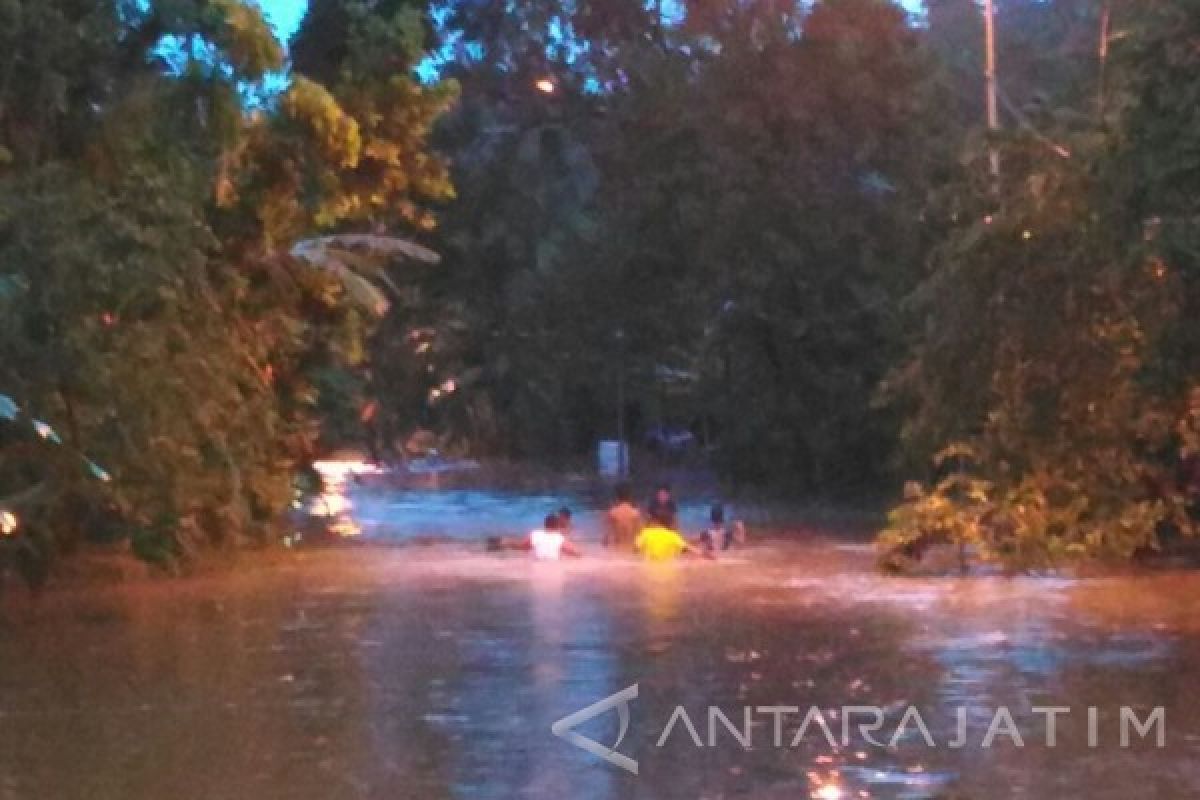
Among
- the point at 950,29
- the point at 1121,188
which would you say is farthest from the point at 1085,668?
the point at 950,29

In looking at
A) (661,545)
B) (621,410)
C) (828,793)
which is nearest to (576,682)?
(828,793)

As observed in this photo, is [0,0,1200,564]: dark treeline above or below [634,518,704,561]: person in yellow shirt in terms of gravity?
above

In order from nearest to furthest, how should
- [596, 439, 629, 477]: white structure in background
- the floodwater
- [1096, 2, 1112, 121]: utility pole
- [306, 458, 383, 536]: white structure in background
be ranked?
the floodwater, [1096, 2, 1112, 121]: utility pole, [306, 458, 383, 536]: white structure in background, [596, 439, 629, 477]: white structure in background

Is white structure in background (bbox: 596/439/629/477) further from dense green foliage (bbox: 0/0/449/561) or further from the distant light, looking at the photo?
the distant light

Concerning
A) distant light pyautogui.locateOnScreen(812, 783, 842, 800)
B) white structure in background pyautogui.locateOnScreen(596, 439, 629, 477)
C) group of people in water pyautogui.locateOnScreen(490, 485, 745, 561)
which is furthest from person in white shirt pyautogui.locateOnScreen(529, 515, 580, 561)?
white structure in background pyautogui.locateOnScreen(596, 439, 629, 477)

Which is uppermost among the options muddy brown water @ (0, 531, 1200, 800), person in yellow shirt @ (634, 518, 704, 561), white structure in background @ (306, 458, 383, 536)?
white structure in background @ (306, 458, 383, 536)

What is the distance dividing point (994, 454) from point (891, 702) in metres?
9.48

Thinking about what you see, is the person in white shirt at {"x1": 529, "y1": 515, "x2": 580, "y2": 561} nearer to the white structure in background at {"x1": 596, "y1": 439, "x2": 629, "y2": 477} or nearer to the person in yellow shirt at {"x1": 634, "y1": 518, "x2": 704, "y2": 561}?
the person in yellow shirt at {"x1": 634, "y1": 518, "x2": 704, "y2": 561}

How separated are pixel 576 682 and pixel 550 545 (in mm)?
10922

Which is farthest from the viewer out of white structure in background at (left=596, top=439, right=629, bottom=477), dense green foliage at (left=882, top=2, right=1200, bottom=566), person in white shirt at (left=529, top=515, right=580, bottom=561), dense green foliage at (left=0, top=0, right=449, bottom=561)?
white structure in background at (left=596, top=439, right=629, bottom=477)

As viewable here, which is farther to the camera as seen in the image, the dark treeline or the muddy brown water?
the dark treeline

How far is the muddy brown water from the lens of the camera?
31.7 feet

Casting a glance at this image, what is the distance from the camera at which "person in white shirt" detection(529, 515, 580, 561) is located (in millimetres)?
23516

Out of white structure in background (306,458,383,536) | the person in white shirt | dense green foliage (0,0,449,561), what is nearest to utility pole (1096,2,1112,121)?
dense green foliage (0,0,449,561)
